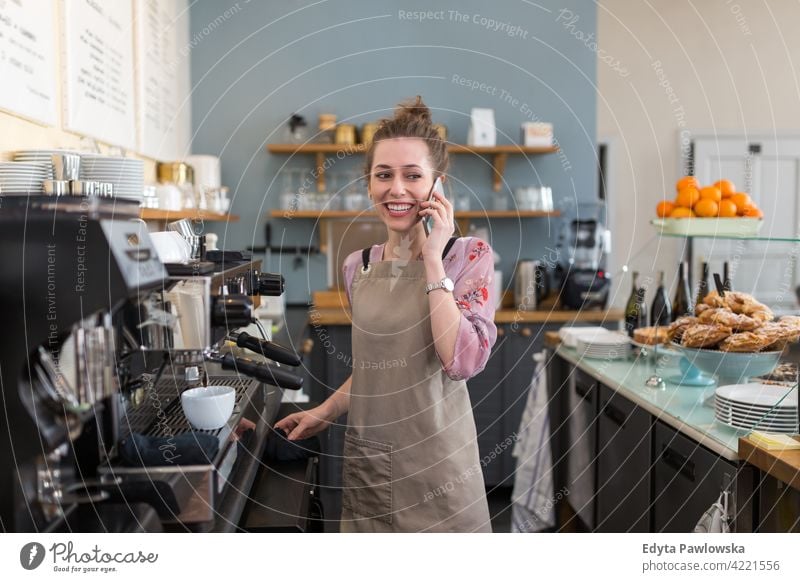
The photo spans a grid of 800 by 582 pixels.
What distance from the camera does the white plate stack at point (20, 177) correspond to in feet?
3.96

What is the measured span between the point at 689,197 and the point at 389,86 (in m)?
1.40

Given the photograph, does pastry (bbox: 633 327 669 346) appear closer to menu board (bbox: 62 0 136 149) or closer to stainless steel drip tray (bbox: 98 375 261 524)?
stainless steel drip tray (bbox: 98 375 261 524)

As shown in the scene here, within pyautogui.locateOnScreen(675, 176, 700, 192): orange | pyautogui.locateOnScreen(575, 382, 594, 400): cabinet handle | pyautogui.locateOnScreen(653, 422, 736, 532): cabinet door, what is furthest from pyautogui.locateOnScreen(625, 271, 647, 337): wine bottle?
pyautogui.locateOnScreen(653, 422, 736, 532): cabinet door

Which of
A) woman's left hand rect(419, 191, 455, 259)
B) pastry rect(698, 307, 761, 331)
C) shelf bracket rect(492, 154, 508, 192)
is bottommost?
pastry rect(698, 307, 761, 331)

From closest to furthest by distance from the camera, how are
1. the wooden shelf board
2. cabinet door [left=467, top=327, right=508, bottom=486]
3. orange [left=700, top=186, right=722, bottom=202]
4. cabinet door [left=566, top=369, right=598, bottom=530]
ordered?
orange [left=700, top=186, right=722, bottom=202], cabinet door [left=566, top=369, right=598, bottom=530], cabinet door [left=467, top=327, right=508, bottom=486], the wooden shelf board

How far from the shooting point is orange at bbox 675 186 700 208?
5.81ft

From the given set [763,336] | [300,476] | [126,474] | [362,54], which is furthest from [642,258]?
[126,474]

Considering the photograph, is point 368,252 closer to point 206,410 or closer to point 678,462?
point 206,410

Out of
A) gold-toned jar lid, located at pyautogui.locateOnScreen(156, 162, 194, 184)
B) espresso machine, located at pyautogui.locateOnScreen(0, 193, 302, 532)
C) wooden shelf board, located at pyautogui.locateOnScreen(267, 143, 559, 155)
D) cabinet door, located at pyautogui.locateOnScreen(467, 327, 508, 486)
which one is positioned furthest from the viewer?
wooden shelf board, located at pyautogui.locateOnScreen(267, 143, 559, 155)

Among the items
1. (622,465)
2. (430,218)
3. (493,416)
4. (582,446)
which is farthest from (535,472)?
(430,218)

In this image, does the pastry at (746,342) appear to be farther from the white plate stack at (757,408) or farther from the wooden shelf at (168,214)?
the wooden shelf at (168,214)

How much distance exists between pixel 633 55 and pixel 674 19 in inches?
10.9

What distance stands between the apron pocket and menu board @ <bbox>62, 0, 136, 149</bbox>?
1068 mm

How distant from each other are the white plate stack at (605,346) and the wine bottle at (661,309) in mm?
116
